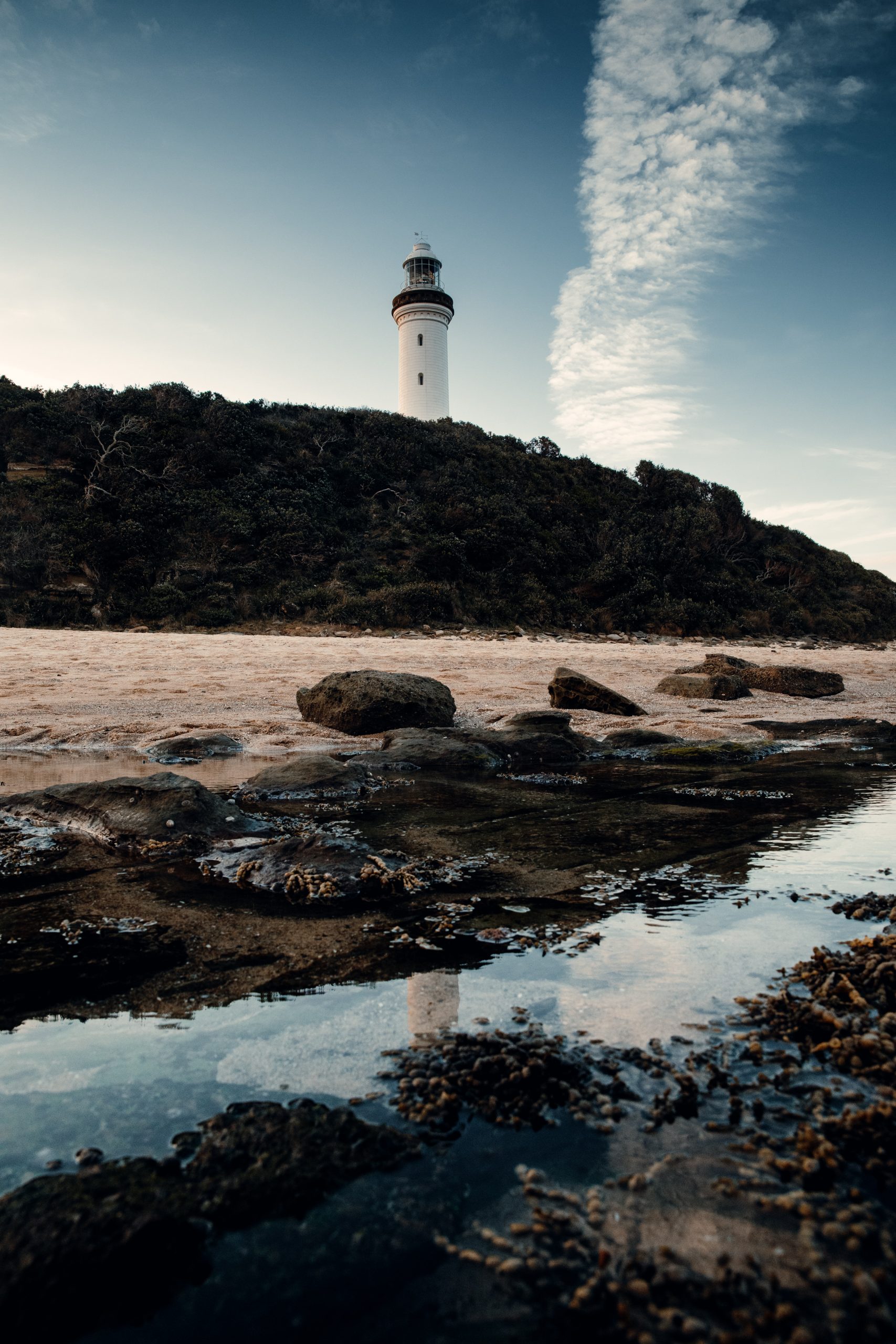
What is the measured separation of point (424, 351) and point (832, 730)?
126ft

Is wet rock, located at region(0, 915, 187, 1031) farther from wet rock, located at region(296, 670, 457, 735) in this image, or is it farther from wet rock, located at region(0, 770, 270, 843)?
wet rock, located at region(296, 670, 457, 735)

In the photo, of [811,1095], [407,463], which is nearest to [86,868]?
[811,1095]

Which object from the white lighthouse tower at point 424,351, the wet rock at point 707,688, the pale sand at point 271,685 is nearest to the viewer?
the pale sand at point 271,685

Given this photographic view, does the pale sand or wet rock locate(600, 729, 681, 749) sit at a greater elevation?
the pale sand

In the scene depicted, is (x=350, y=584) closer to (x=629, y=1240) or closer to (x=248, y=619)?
(x=248, y=619)

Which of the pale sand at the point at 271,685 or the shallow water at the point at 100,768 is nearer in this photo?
the shallow water at the point at 100,768

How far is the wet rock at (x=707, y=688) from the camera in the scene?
1038cm

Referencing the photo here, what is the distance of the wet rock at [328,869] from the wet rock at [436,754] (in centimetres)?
257

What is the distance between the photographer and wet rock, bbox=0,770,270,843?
406 centimetres

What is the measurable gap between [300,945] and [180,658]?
10.1 metres

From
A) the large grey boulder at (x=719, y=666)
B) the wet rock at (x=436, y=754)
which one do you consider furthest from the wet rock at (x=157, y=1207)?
the large grey boulder at (x=719, y=666)

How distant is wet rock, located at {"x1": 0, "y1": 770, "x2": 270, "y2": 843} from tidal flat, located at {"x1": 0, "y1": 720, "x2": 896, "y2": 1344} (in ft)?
1.47

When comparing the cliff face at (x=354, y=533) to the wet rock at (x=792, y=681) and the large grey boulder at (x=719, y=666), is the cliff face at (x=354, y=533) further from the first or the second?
the wet rock at (x=792, y=681)

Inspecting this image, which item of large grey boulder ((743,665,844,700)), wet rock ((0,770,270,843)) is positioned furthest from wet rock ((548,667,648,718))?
wet rock ((0,770,270,843))
